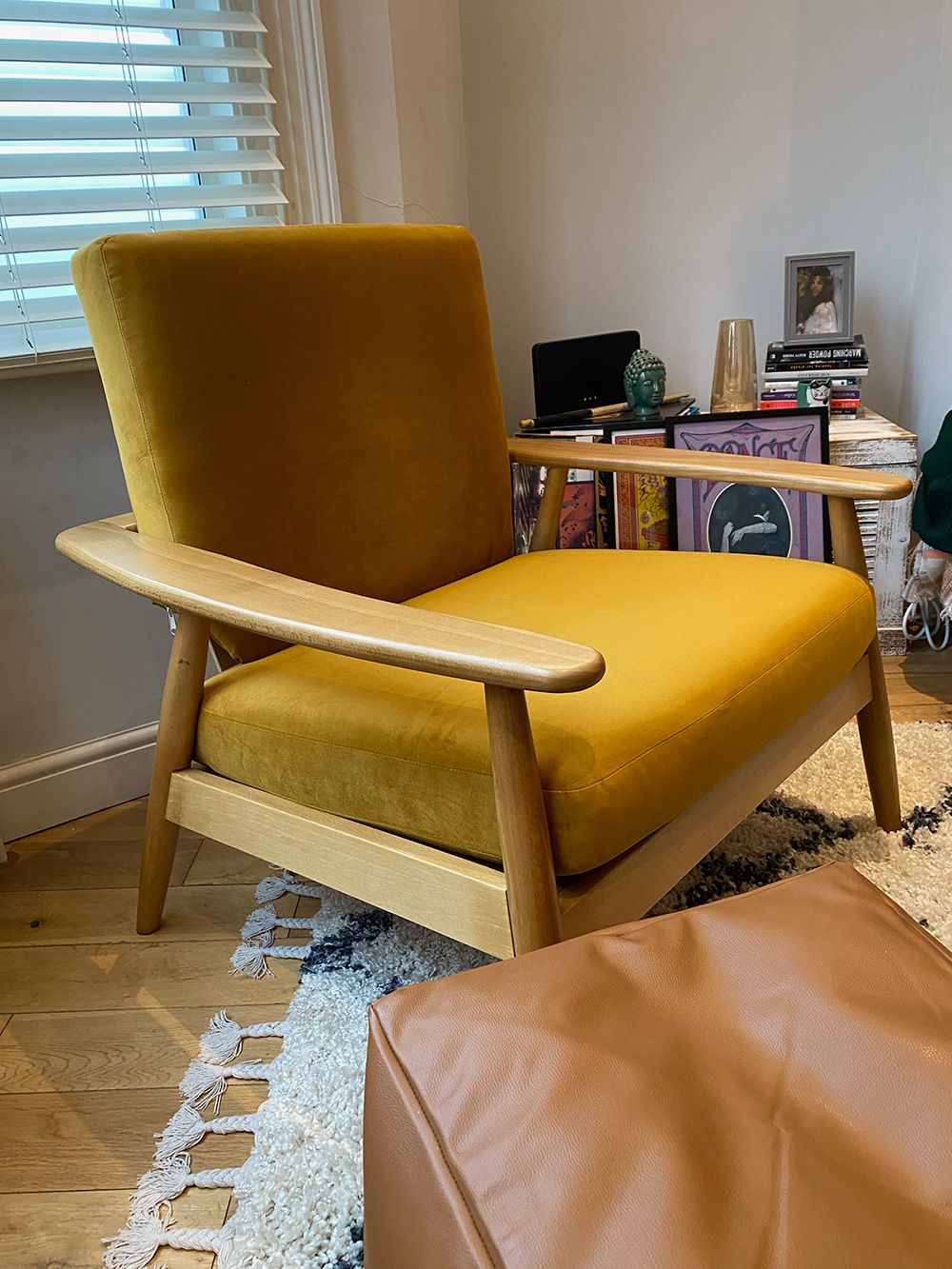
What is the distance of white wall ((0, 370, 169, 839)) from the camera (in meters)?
1.48

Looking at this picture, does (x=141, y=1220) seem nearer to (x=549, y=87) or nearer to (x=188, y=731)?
(x=188, y=731)

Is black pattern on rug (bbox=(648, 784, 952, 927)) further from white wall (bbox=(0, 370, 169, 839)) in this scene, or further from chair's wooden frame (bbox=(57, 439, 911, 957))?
white wall (bbox=(0, 370, 169, 839))

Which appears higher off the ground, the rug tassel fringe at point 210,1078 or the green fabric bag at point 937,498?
the green fabric bag at point 937,498

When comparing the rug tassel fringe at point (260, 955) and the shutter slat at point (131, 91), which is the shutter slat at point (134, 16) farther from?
the rug tassel fringe at point (260, 955)

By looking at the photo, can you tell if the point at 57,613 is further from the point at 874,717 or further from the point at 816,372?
the point at 816,372

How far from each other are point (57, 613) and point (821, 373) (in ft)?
4.77

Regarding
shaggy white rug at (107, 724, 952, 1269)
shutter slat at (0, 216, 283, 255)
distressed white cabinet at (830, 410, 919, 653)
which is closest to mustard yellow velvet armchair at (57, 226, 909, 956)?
shaggy white rug at (107, 724, 952, 1269)

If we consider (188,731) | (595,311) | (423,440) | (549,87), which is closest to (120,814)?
(188,731)

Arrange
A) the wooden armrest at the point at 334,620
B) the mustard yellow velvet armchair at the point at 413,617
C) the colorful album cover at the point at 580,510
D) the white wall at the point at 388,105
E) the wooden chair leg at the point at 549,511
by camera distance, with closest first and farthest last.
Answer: the wooden armrest at the point at 334,620, the mustard yellow velvet armchair at the point at 413,617, the wooden chair leg at the point at 549,511, the white wall at the point at 388,105, the colorful album cover at the point at 580,510

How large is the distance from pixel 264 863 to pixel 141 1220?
584mm

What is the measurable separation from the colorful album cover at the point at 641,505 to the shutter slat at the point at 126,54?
845 millimetres

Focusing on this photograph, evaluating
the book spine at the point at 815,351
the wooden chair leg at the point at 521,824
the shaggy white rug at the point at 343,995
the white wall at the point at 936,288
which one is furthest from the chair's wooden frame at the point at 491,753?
the white wall at the point at 936,288

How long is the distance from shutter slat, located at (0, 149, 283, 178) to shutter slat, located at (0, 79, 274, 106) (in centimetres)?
7

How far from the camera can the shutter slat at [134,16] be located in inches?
54.1
